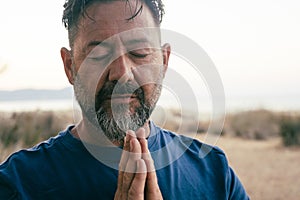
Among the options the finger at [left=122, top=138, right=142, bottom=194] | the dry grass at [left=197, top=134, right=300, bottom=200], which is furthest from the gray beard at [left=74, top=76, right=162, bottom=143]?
the dry grass at [left=197, top=134, right=300, bottom=200]

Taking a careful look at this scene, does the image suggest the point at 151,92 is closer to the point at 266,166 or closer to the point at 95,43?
the point at 95,43

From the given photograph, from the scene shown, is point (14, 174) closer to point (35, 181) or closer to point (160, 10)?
point (35, 181)

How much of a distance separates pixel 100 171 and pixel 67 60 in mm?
400

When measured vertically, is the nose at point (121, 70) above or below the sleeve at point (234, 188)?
above

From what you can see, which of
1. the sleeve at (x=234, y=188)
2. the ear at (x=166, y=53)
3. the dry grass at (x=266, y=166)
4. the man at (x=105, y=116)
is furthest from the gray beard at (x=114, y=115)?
the dry grass at (x=266, y=166)

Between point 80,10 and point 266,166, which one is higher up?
point 80,10

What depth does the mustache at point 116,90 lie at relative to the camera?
4.85ft

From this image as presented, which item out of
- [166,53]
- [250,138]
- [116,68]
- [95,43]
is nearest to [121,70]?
[116,68]

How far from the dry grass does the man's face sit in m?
6.61

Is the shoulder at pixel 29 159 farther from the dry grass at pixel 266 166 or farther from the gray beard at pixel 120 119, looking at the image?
the dry grass at pixel 266 166

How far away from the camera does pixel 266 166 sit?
10.6 metres

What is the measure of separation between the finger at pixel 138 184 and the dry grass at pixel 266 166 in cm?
684

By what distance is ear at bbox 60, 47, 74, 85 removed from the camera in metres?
1.67

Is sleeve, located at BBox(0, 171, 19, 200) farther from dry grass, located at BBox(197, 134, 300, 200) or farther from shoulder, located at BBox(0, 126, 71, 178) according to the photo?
dry grass, located at BBox(197, 134, 300, 200)
